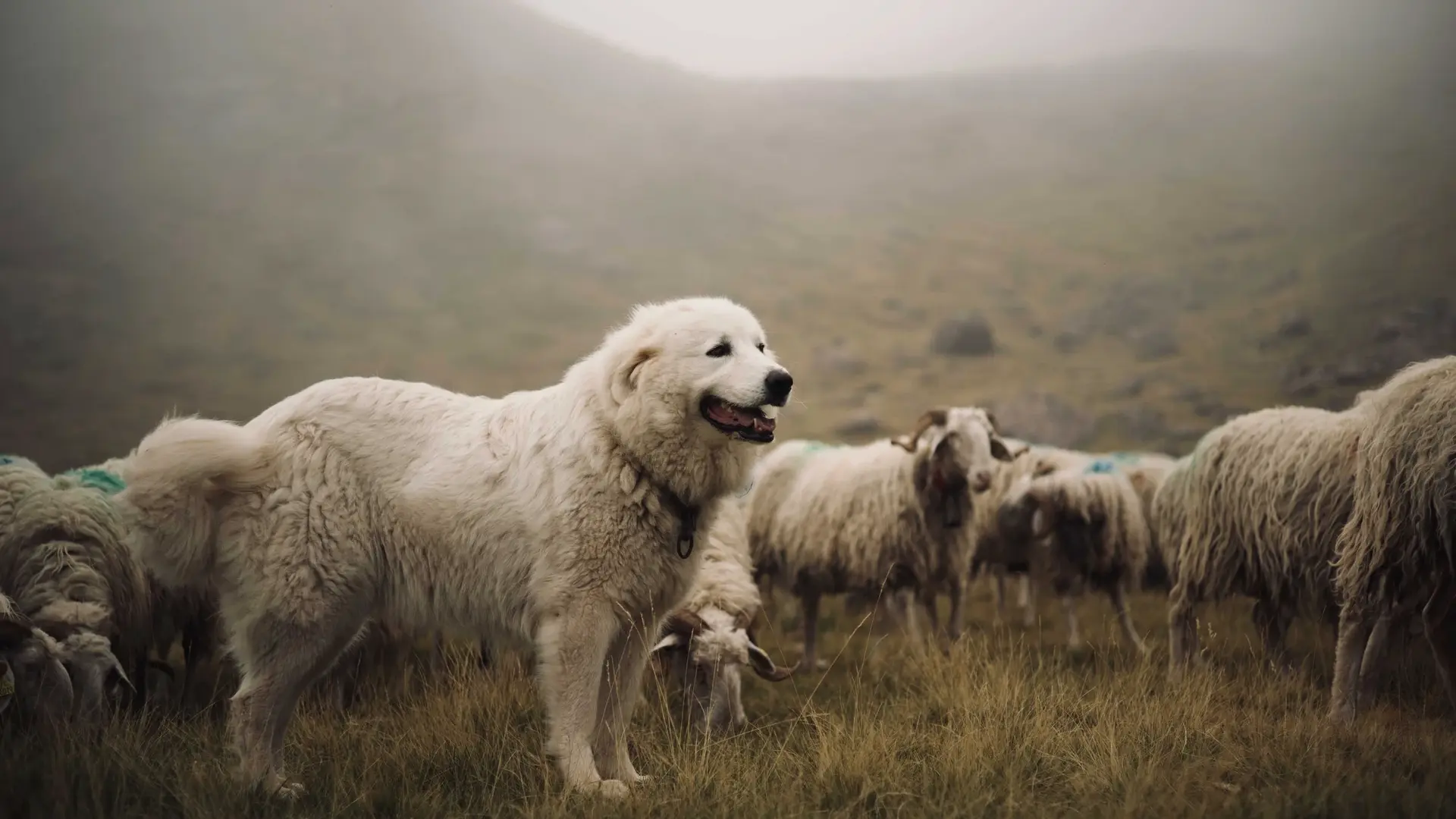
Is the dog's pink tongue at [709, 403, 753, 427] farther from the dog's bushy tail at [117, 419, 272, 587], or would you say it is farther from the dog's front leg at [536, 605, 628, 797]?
the dog's bushy tail at [117, 419, 272, 587]

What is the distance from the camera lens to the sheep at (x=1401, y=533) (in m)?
4.24

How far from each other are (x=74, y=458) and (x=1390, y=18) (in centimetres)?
2664

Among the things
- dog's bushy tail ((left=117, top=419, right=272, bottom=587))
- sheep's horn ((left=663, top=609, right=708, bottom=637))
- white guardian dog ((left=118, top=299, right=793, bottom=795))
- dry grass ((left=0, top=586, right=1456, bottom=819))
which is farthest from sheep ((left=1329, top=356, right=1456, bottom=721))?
dog's bushy tail ((left=117, top=419, right=272, bottom=587))

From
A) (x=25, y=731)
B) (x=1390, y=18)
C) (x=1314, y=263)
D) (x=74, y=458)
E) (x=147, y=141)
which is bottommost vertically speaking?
(x=74, y=458)

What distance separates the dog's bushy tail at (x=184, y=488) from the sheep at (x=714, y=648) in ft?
7.20

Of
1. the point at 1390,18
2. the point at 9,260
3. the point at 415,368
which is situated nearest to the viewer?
the point at 9,260

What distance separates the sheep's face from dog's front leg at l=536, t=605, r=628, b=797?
2513mm

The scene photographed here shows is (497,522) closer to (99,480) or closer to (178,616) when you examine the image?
(178,616)

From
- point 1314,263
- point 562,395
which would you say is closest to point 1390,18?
point 1314,263

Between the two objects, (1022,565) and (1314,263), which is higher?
(1314,263)

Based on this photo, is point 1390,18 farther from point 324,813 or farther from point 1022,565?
point 324,813

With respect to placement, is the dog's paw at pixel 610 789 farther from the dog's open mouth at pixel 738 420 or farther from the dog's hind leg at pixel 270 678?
the dog's open mouth at pixel 738 420

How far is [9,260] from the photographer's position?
18250mm

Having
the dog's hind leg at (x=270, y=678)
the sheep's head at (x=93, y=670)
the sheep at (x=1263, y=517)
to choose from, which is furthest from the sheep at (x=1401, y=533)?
the sheep's head at (x=93, y=670)
